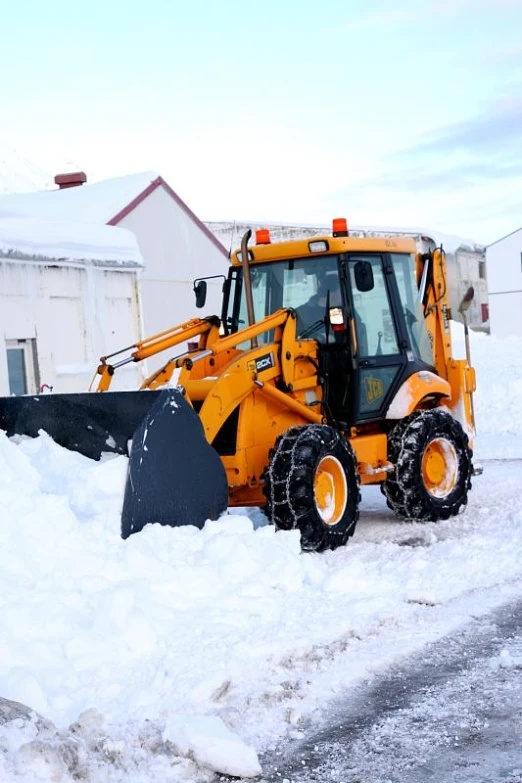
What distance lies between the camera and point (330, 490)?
8.16 m

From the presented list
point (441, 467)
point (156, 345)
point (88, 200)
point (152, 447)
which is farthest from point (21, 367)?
point (88, 200)

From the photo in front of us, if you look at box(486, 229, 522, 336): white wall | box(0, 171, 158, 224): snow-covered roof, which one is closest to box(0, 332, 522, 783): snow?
box(0, 171, 158, 224): snow-covered roof

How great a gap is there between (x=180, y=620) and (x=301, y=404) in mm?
3240

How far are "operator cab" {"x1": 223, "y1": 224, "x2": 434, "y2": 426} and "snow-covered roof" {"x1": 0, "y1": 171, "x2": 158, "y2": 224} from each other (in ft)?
39.2

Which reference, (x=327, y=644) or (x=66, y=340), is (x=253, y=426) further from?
(x=66, y=340)

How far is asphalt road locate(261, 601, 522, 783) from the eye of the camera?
402cm

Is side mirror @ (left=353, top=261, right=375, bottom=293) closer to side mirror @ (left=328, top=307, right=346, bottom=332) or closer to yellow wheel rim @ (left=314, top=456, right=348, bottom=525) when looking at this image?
side mirror @ (left=328, top=307, right=346, bottom=332)

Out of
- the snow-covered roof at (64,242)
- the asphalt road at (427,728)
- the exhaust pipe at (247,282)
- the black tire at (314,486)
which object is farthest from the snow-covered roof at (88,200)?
the asphalt road at (427,728)

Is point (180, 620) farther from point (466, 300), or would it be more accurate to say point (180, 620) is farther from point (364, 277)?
point (466, 300)

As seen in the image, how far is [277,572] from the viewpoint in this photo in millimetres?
6562

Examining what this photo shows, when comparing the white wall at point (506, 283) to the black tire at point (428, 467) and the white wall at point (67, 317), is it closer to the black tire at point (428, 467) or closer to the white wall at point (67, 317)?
the white wall at point (67, 317)

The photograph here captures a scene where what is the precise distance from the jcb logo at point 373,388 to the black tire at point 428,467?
1.09 feet

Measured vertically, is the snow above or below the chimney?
below

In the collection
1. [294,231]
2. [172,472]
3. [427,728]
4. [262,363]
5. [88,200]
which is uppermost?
[294,231]
